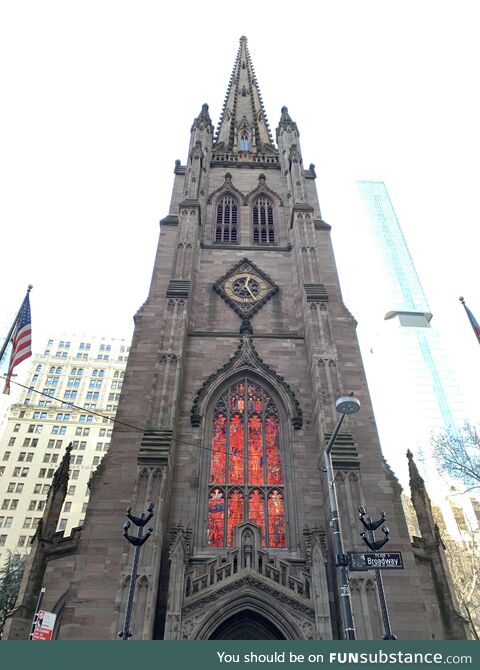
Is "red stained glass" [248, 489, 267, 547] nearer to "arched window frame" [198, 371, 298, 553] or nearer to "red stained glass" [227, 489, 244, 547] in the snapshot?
"arched window frame" [198, 371, 298, 553]

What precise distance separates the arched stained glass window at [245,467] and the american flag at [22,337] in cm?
Answer: 799

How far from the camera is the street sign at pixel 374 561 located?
1013 cm

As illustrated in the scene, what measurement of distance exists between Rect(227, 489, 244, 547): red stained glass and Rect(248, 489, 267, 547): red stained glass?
0.34m

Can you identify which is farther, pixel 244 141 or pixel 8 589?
pixel 244 141

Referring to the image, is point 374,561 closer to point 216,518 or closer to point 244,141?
point 216,518

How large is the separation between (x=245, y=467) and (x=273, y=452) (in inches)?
51.3

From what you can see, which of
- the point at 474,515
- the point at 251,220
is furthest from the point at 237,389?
the point at 474,515

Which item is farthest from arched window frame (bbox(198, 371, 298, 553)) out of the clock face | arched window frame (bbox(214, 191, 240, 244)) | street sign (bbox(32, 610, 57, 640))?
arched window frame (bbox(214, 191, 240, 244))

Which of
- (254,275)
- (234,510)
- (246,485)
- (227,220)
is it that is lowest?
(234,510)

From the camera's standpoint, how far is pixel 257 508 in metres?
18.0

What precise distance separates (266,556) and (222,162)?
26.8 meters

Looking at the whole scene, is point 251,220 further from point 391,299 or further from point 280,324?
point 391,299

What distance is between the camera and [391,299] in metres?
141

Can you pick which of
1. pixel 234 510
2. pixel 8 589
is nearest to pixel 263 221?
pixel 234 510
